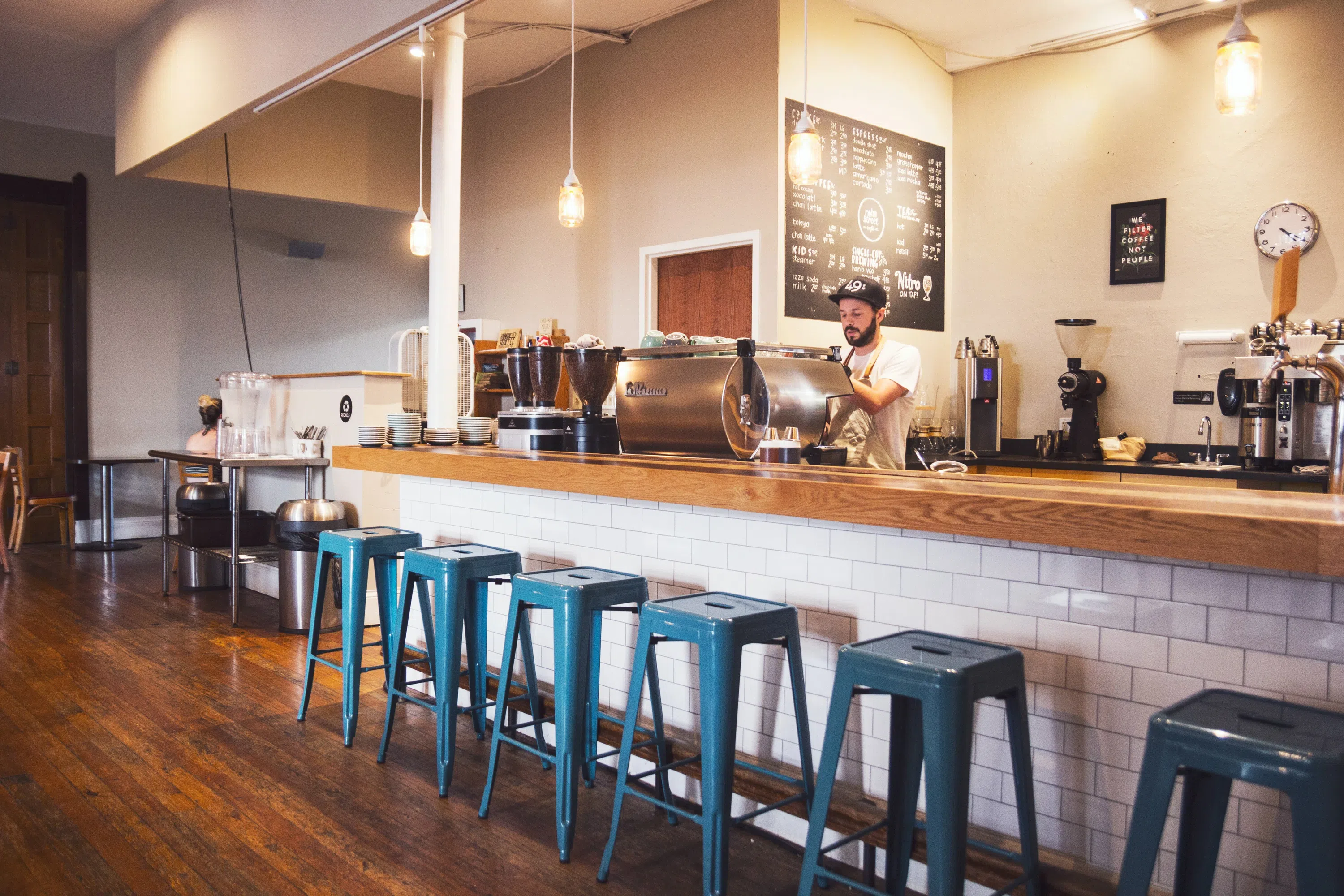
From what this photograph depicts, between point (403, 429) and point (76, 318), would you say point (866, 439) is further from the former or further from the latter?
point (76, 318)

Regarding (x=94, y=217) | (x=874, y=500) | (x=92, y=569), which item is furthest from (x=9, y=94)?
(x=874, y=500)

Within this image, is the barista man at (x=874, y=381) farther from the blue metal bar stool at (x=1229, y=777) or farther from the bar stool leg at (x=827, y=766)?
the blue metal bar stool at (x=1229, y=777)

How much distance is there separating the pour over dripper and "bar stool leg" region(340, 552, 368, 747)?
4.10 metres

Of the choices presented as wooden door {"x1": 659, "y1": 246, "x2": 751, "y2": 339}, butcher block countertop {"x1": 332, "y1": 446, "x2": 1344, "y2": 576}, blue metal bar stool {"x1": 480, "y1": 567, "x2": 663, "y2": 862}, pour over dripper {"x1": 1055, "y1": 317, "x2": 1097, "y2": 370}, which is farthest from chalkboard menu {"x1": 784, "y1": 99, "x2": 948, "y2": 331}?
blue metal bar stool {"x1": 480, "y1": 567, "x2": 663, "y2": 862}

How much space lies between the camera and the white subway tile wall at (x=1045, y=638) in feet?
5.94

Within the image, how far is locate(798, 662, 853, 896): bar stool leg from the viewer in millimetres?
1866

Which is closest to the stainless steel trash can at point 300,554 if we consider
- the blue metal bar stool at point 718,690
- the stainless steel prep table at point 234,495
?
the stainless steel prep table at point 234,495

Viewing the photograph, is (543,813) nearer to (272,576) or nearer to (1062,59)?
(272,576)

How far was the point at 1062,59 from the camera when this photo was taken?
5656mm

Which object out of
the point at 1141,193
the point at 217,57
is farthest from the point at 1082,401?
the point at 217,57

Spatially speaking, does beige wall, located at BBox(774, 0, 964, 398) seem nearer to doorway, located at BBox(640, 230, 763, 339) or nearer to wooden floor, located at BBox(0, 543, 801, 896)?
doorway, located at BBox(640, 230, 763, 339)

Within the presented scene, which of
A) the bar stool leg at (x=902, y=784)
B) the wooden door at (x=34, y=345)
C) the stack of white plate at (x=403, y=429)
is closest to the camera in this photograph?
the bar stool leg at (x=902, y=784)

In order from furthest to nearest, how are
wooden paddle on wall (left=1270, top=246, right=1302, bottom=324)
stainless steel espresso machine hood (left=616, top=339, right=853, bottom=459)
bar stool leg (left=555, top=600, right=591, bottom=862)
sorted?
wooden paddle on wall (left=1270, top=246, right=1302, bottom=324), stainless steel espresso machine hood (left=616, top=339, right=853, bottom=459), bar stool leg (left=555, top=600, right=591, bottom=862)

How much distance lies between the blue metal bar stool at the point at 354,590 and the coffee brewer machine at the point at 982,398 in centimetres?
353
